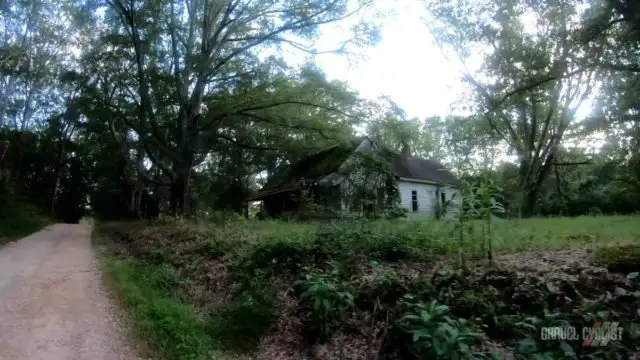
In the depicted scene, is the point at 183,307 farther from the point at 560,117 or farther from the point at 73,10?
the point at 560,117

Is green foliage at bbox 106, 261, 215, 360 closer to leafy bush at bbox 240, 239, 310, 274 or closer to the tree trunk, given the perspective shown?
leafy bush at bbox 240, 239, 310, 274

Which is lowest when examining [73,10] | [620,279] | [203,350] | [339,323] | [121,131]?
[203,350]

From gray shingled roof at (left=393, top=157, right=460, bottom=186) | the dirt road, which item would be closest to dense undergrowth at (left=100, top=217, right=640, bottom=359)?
the dirt road

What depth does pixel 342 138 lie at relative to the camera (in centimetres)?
2064

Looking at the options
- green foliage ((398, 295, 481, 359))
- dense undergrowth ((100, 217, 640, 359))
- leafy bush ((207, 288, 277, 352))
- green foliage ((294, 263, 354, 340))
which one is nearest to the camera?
green foliage ((398, 295, 481, 359))

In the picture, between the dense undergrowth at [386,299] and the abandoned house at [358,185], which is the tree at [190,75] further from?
the dense undergrowth at [386,299]

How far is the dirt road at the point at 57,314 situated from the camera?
561 centimetres

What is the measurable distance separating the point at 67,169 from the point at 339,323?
43.7 metres

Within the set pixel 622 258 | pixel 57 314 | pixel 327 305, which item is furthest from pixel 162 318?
pixel 622 258

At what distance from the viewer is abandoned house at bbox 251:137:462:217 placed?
1204 centimetres

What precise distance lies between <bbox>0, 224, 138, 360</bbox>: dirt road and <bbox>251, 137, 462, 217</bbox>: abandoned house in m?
5.15

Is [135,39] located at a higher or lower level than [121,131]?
higher

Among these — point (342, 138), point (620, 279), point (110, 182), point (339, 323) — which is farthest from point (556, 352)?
point (110, 182)

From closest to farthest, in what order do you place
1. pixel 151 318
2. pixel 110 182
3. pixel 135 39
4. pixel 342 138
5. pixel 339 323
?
pixel 339 323 → pixel 151 318 → pixel 135 39 → pixel 342 138 → pixel 110 182
